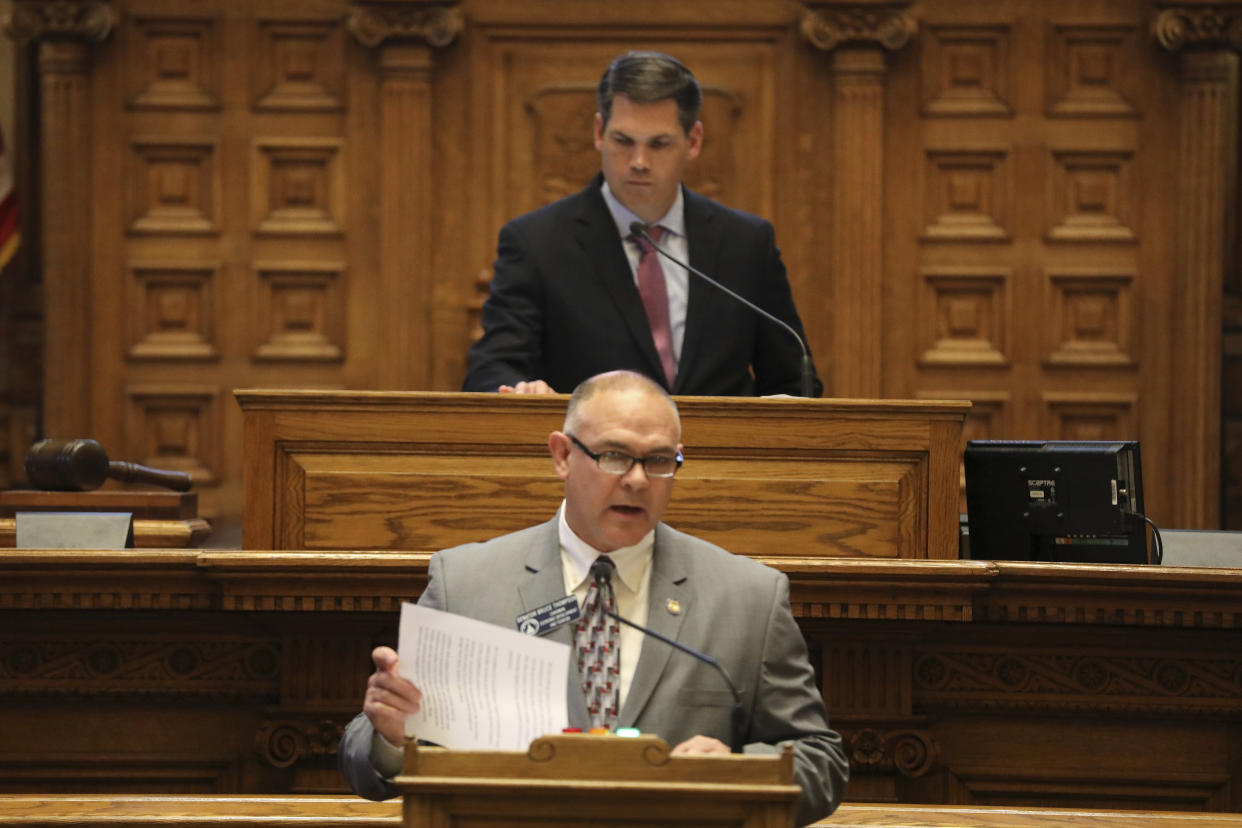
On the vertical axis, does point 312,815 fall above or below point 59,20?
below

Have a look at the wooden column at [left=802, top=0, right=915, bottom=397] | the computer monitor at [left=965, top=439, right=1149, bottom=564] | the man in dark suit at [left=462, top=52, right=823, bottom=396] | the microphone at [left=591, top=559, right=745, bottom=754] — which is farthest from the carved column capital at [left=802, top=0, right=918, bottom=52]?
the microphone at [left=591, top=559, right=745, bottom=754]

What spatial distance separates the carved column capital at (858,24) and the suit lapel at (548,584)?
3645mm

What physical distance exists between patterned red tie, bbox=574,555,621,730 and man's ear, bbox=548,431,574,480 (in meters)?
0.15

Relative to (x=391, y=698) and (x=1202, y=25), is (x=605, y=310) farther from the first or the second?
(x=1202, y=25)

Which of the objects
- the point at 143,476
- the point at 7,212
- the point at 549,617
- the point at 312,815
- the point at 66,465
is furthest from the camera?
the point at 7,212

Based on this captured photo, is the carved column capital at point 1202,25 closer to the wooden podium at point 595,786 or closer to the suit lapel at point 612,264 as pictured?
the suit lapel at point 612,264

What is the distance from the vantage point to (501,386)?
129 inches

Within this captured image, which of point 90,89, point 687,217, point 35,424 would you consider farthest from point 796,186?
point 35,424

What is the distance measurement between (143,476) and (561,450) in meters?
1.68

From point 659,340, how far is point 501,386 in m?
0.47

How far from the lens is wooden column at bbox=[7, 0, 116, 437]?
18.8 feet

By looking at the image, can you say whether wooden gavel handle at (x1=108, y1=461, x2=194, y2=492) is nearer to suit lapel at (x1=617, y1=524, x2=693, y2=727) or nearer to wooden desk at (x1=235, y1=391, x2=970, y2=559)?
wooden desk at (x1=235, y1=391, x2=970, y2=559)

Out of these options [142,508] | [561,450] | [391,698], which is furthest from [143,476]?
[391,698]

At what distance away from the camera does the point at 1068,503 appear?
3.12m
